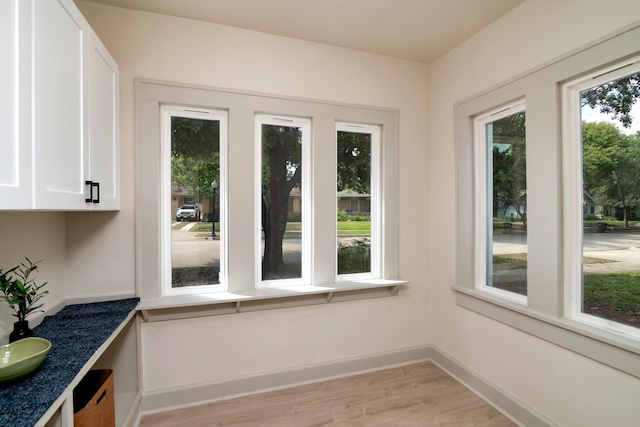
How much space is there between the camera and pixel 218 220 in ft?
7.39

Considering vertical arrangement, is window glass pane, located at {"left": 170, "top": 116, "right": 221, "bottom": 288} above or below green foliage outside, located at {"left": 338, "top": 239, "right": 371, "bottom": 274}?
above

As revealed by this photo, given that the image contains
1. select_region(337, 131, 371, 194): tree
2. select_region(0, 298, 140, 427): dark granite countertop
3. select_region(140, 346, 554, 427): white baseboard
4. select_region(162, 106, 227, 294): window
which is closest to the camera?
select_region(0, 298, 140, 427): dark granite countertop

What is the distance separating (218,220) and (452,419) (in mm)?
2124

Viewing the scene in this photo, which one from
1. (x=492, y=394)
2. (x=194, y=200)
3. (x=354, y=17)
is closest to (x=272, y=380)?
(x=194, y=200)

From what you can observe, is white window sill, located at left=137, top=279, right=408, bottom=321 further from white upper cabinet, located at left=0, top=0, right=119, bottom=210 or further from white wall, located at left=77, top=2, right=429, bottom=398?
white upper cabinet, located at left=0, top=0, right=119, bottom=210

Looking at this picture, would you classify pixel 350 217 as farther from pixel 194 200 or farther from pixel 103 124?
pixel 103 124

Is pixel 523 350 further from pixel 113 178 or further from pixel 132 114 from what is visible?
pixel 132 114

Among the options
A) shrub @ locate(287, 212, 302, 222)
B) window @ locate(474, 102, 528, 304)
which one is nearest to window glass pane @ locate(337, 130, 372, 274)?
shrub @ locate(287, 212, 302, 222)

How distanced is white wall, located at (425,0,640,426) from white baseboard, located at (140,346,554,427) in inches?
2.3

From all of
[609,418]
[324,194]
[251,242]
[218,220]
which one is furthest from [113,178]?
[609,418]

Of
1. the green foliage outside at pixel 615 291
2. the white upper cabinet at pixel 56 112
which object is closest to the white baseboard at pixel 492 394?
the green foliage outside at pixel 615 291

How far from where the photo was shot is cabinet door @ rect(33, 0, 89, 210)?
1074 millimetres

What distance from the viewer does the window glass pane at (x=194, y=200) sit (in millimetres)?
2158

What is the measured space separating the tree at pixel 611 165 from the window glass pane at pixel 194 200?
238 cm
